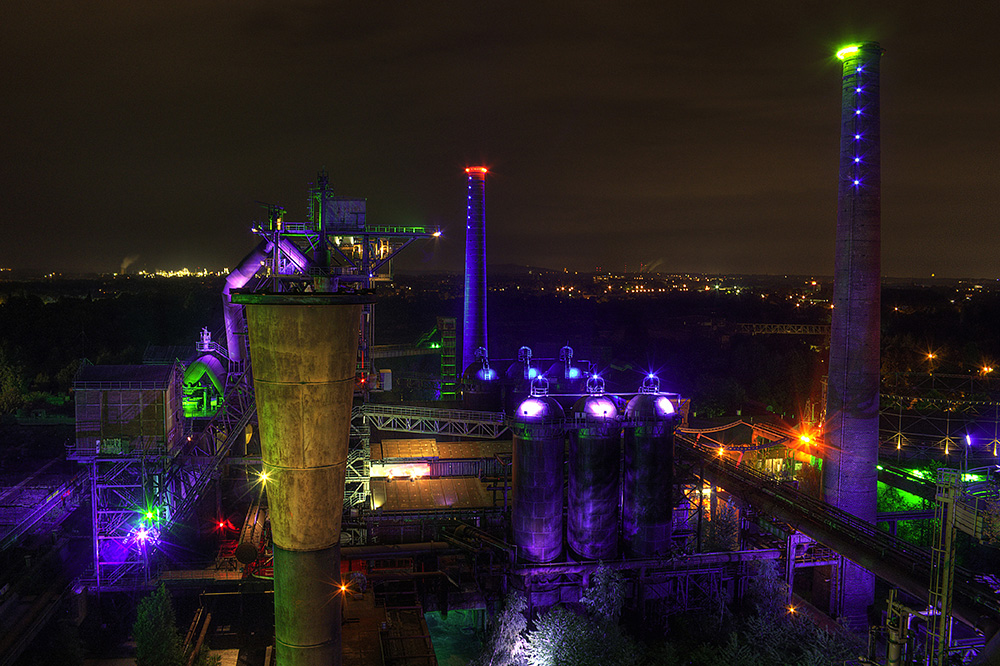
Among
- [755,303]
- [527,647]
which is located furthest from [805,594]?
[755,303]

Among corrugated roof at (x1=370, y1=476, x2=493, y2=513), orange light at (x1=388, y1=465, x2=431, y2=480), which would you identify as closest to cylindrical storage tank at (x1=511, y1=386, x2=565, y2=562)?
corrugated roof at (x1=370, y1=476, x2=493, y2=513)

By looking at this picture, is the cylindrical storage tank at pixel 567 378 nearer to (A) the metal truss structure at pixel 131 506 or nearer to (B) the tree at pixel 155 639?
(A) the metal truss structure at pixel 131 506

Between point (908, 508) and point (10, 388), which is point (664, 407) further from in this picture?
point (10, 388)

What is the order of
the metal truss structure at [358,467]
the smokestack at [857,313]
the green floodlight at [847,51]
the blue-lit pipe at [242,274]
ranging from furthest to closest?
the metal truss structure at [358,467] → the blue-lit pipe at [242,274] → the green floodlight at [847,51] → the smokestack at [857,313]

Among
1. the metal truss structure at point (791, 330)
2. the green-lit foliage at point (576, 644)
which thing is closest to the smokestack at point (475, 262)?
the green-lit foliage at point (576, 644)

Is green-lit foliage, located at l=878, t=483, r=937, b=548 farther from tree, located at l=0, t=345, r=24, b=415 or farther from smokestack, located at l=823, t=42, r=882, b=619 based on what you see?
tree, located at l=0, t=345, r=24, b=415

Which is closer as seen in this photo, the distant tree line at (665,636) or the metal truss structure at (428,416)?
the distant tree line at (665,636)

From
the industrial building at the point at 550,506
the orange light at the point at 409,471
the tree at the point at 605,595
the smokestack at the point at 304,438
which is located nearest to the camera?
the smokestack at the point at 304,438
